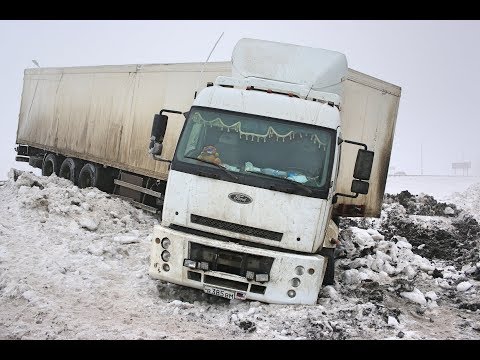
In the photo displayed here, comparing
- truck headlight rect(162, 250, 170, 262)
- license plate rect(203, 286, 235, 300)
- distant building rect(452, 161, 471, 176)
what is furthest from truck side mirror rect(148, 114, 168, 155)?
distant building rect(452, 161, 471, 176)

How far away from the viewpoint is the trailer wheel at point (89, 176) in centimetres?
1452

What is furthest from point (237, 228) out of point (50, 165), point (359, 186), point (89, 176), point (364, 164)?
point (50, 165)

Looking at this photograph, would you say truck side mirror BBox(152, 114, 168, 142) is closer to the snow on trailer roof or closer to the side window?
the side window

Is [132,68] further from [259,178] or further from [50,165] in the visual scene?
[259,178]

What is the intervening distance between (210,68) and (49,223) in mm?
4326

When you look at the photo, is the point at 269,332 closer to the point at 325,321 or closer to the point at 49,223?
the point at 325,321

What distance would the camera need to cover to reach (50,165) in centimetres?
1775

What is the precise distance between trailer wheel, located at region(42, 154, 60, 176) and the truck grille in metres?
11.4

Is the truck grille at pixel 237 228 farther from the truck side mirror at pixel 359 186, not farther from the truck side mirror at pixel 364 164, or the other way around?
the truck side mirror at pixel 364 164

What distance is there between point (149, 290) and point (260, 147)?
250 centimetres

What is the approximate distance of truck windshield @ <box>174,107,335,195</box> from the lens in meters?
7.10

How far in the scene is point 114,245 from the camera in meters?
9.30

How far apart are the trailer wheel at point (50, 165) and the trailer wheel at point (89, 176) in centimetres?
222

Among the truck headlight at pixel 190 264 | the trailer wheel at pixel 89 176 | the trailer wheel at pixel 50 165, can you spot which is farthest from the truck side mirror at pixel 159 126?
the trailer wheel at pixel 50 165
